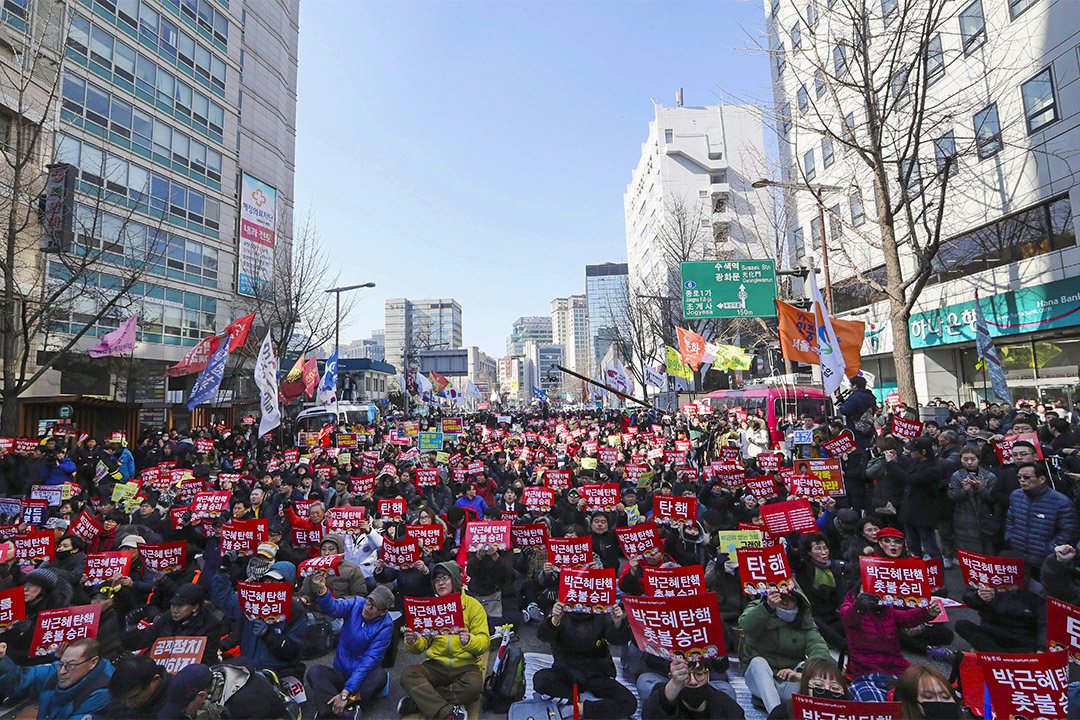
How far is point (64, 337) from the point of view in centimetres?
2477

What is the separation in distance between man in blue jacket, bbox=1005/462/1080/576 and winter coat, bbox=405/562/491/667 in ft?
18.0

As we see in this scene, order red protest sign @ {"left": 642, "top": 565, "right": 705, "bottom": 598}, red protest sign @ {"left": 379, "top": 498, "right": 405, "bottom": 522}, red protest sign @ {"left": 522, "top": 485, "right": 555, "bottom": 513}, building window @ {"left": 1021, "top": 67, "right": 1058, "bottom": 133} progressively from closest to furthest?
red protest sign @ {"left": 642, "top": 565, "right": 705, "bottom": 598}, red protest sign @ {"left": 379, "top": 498, "right": 405, "bottom": 522}, red protest sign @ {"left": 522, "top": 485, "right": 555, "bottom": 513}, building window @ {"left": 1021, "top": 67, "right": 1058, "bottom": 133}

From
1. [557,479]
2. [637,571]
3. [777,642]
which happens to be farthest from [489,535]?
[557,479]

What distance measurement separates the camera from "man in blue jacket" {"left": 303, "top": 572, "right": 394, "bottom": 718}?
5086mm

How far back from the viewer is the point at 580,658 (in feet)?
16.6

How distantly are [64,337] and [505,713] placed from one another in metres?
28.7

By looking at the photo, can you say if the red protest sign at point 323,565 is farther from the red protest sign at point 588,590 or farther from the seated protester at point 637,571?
the seated protester at point 637,571

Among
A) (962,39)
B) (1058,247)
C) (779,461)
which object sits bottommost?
(779,461)

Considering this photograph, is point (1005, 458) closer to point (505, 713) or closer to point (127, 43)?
point (505, 713)

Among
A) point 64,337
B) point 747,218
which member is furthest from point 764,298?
point 747,218

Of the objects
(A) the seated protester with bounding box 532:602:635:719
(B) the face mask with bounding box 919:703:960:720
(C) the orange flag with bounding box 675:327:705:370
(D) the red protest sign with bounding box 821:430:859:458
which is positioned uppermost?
(C) the orange flag with bounding box 675:327:705:370

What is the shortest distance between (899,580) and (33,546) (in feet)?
31.4

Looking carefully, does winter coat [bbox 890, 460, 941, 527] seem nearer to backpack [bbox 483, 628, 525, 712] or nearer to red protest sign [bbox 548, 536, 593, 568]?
red protest sign [bbox 548, 536, 593, 568]

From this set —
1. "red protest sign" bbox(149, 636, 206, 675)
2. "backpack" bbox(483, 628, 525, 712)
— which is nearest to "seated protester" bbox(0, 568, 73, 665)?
"red protest sign" bbox(149, 636, 206, 675)
